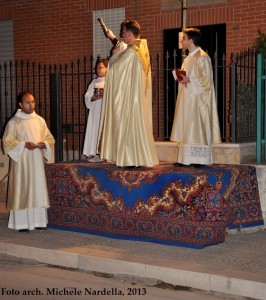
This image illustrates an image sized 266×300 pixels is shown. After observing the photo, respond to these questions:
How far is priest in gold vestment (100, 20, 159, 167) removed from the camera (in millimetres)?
8164

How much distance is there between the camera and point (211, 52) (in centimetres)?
1255

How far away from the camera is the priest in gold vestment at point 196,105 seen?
811 cm

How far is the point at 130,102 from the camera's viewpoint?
820cm

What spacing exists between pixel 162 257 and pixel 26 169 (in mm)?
2497

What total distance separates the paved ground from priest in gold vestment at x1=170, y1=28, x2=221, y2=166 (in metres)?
1.22

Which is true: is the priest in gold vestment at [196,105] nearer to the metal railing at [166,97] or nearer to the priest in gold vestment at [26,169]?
the metal railing at [166,97]

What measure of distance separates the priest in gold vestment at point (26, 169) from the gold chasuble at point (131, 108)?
1130 mm

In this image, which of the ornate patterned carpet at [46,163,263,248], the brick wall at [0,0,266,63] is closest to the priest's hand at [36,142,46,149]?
the ornate patterned carpet at [46,163,263,248]

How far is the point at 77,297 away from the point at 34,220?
285cm

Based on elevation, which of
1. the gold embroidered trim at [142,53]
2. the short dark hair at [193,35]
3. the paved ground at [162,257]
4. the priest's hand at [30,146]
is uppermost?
the short dark hair at [193,35]

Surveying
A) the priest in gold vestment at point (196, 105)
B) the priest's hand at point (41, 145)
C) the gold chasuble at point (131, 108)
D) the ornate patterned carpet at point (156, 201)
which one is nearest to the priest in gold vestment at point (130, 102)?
the gold chasuble at point (131, 108)

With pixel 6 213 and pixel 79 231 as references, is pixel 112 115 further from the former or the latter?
pixel 6 213

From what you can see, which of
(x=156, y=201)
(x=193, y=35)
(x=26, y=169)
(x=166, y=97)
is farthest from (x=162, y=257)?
(x=166, y=97)

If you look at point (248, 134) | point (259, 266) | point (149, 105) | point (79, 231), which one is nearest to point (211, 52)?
point (248, 134)
